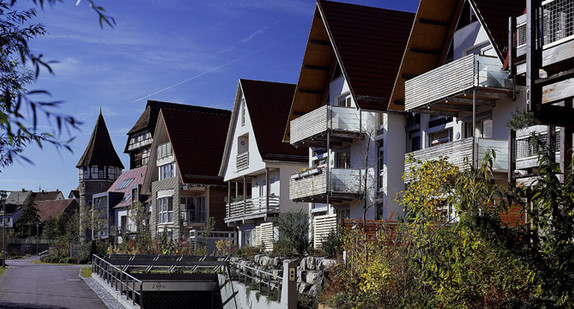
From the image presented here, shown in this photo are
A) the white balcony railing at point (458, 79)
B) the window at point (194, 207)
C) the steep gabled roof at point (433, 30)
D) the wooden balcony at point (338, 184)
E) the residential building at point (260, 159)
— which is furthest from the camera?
the window at point (194, 207)

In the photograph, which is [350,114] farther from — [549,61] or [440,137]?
[549,61]

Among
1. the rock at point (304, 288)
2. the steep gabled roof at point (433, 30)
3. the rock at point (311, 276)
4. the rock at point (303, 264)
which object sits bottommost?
the rock at point (304, 288)

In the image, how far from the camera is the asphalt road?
29484 millimetres

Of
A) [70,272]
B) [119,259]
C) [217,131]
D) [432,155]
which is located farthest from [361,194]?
[217,131]

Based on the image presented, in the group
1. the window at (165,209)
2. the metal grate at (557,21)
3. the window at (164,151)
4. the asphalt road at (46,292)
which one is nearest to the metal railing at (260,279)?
the asphalt road at (46,292)

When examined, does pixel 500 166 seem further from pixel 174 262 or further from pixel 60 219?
pixel 60 219

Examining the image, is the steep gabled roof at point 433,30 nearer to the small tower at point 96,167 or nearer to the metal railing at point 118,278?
the metal railing at point 118,278

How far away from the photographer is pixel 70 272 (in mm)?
46594

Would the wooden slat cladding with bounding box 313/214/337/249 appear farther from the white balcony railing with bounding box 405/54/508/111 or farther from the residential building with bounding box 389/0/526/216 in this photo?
the white balcony railing with bounding box 405/54/508/111

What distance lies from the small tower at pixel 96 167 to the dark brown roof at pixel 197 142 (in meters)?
35.5

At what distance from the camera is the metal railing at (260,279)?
90.5 feet

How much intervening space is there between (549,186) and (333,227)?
24.3 meters

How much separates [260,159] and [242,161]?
130 inches

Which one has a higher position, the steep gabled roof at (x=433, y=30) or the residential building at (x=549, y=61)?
the steep gabled roof at (x=433, y=30)
